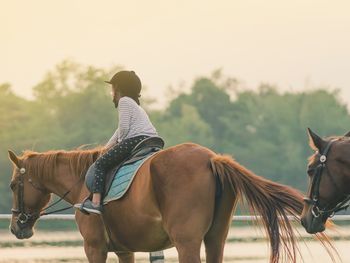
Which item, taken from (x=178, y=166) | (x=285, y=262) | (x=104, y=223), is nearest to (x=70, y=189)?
(x=104, y=223)

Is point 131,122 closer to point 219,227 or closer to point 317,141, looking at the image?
point 219,227

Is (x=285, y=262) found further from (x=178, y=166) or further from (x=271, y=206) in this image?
(x=178, y=166)

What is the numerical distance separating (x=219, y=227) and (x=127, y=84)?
5.66 feet

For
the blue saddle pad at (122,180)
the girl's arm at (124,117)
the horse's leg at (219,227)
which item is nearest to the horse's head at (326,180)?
the horse's leg at (219,227)

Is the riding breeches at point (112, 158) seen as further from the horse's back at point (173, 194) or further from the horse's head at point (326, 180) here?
the horse's head at point (326, 180)

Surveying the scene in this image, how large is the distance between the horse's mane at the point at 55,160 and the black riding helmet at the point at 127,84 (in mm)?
661

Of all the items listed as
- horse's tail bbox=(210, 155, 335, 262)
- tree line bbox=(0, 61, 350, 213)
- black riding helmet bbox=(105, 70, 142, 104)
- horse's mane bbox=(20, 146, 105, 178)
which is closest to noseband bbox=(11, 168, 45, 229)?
horse's mane bbox=(20, 146, 105, 178)

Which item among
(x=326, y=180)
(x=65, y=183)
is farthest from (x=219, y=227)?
(x=65, y=183)

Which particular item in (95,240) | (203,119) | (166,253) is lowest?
(203,119)

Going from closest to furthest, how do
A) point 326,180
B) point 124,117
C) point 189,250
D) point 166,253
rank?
point 326,180, point 189,250, point 124,117, point 166,253

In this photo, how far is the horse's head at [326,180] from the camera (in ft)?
26.2

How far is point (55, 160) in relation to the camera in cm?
1035

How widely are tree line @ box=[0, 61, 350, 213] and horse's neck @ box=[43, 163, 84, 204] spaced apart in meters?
52.2

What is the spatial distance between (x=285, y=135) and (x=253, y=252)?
233ft
